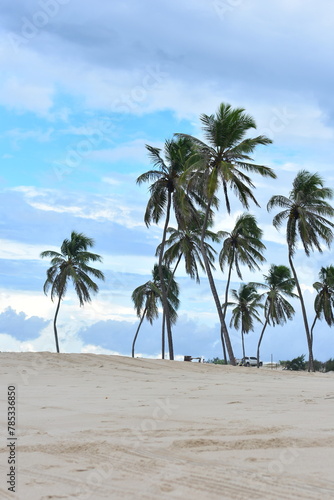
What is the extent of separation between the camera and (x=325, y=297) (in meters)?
45.2

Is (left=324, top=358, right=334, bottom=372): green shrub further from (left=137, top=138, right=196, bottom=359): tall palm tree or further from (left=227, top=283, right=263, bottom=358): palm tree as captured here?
(left=137, top=138, right=196, bottom=359): tall palm tree

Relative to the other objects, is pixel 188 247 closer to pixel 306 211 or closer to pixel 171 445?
pixel 306 211

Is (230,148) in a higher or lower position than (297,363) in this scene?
higher

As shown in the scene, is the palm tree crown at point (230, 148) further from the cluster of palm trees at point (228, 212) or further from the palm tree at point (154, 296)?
the palm tree at point (154, 296)

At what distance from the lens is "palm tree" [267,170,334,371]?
31.6m

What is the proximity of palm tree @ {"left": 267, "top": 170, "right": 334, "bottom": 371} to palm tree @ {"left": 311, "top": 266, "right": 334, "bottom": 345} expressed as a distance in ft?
40.5

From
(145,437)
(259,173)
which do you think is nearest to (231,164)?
(259,173)

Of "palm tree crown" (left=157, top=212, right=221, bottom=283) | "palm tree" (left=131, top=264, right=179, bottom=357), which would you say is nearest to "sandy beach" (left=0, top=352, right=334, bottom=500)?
"palm tree crown" (left=157, top=212, right=221, bottom=283)

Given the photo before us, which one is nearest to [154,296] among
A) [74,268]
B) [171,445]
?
[74,268]

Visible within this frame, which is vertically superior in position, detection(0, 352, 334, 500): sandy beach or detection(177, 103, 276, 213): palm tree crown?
detection(177, 103, 276, 213): palm tree crown

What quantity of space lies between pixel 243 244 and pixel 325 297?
12766 mm

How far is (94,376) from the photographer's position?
488 inches

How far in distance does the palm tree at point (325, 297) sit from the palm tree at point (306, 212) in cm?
1235

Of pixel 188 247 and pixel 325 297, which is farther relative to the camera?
pixel 325 297
